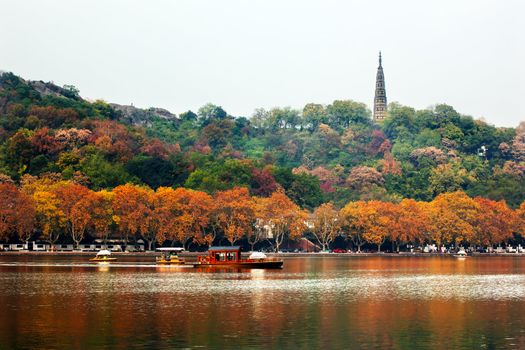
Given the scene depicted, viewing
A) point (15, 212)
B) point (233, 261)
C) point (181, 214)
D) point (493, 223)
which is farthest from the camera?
point (493, 223)

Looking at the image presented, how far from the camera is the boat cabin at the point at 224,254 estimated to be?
109m

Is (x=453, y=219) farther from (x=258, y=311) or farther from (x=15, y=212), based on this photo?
(x=258, y=311)

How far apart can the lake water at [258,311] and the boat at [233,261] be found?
41.3 feet

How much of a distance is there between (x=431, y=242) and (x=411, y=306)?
11979 cm

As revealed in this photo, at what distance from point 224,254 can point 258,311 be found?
54.1 meters

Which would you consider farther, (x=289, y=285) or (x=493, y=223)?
(x=493, y=223)

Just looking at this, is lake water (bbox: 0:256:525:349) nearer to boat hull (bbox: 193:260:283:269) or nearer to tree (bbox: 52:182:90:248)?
boat hull (bbox: 193:260:283:269)

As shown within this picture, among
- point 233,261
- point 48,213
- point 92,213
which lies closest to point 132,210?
point 92,213

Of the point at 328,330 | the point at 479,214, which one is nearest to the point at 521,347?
the point at 328,330

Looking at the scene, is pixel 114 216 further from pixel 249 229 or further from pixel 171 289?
pixel 171 289

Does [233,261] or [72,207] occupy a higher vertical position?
[72,207]

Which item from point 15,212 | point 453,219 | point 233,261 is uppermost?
point 453,219

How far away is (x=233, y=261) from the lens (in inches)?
4272

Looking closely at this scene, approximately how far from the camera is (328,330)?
48281 millimetres
